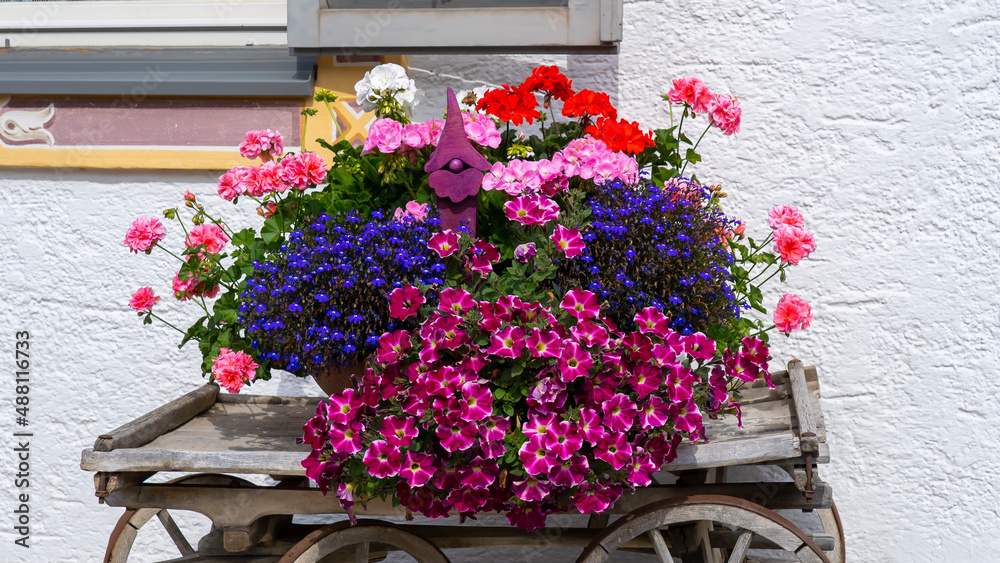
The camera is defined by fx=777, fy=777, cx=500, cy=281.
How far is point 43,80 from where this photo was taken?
7.69 ft

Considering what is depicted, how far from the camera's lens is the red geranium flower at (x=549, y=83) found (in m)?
1.85

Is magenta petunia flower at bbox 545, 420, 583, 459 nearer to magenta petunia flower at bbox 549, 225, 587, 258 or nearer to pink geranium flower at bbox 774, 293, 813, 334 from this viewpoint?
magenta petunia flower at bbox 549, 225, 587, 258

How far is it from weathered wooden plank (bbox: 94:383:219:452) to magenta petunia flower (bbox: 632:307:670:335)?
3.42ft

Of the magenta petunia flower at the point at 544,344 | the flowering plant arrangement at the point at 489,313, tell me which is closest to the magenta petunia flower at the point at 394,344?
the flowering plant arrangement at the point at 489,313

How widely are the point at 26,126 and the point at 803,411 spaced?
7.75ft

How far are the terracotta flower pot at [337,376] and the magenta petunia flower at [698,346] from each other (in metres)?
0.65

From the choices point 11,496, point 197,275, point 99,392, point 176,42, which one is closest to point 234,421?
point 197,275

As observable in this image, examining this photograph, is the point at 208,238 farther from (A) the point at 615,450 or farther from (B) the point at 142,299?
(A) the point at 615,450

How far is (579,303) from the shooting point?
4.67ft

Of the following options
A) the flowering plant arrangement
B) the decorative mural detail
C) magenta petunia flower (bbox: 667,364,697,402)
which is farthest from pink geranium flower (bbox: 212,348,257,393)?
the decorative mural detail

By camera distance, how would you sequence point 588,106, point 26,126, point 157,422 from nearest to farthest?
point 157,422, point 588,106, point 26,126

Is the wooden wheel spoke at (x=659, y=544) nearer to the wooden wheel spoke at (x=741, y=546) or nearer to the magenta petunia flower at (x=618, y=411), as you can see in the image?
the wooden wheel spoke at (x=741, y=546)

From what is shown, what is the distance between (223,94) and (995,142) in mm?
2245

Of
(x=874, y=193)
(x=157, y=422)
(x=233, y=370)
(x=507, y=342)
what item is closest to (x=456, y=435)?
(x=507, y=342)
